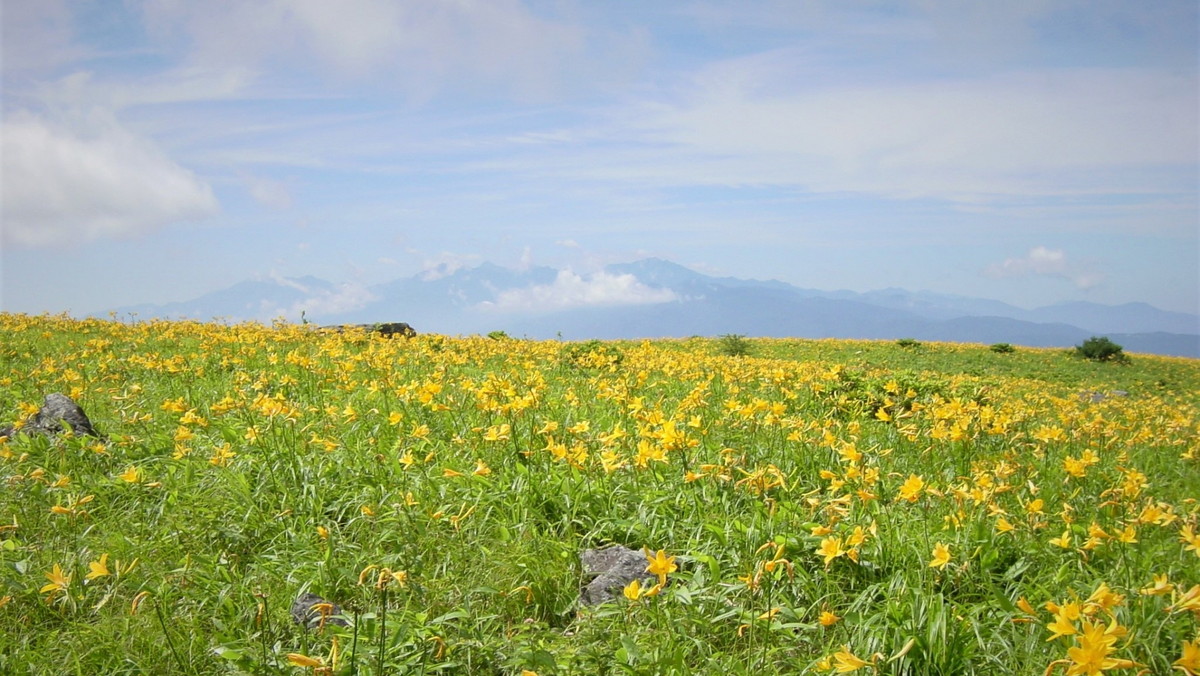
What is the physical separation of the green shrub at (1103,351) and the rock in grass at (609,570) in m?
32.3

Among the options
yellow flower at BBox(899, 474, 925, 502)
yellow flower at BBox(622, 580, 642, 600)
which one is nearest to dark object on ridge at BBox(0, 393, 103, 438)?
yellow flower at BBox(622, 580, 642, 600)

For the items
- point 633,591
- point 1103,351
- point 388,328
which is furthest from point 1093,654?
point 1103,351

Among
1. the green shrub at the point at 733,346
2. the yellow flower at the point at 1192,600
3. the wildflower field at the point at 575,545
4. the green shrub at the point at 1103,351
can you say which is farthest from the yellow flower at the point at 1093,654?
the green shrub at the point at 1103,351

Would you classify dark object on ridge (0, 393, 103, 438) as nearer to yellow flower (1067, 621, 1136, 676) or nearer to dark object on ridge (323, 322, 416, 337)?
yellow flower (1067, 621, 1136, 676)

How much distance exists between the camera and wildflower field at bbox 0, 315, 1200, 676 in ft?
9.63

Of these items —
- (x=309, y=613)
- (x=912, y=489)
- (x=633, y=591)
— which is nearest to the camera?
(x=633, y=591)

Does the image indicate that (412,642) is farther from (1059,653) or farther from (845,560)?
(1059,653)

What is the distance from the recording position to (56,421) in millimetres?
5711

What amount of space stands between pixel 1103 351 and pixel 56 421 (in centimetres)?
3514

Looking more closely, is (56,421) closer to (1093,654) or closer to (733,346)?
(1093,654)

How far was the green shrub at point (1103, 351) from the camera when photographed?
2850 centimetres

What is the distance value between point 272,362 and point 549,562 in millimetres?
7472

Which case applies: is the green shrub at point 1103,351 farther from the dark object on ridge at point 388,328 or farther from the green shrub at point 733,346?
the dark object on ridge at point 388,328

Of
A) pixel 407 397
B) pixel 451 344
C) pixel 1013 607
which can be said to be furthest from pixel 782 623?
pixel 451 344
